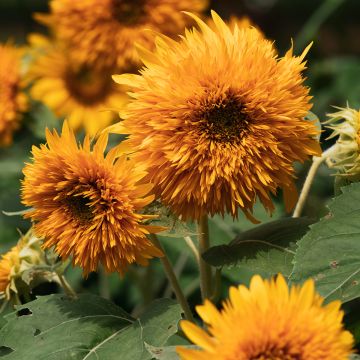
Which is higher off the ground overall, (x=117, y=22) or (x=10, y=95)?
(x=117, y=22)

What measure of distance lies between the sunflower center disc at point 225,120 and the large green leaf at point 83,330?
17 centimetres

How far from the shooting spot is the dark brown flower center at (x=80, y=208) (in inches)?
31.2

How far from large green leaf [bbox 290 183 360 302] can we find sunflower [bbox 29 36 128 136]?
739 mm

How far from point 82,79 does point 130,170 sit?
80 cm

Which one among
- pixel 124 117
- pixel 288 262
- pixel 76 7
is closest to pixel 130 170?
→ pixel 124 117

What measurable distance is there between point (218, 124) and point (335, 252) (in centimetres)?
15

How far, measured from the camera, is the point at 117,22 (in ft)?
4.33

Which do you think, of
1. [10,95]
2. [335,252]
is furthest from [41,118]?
[335,252]

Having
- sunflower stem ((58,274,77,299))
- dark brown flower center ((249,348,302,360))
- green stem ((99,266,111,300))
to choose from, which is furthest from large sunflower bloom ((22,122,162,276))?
green stem ((99,266,111,300))

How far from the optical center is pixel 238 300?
0.62 m

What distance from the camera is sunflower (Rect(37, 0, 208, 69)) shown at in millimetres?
1312

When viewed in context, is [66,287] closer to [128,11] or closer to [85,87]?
[128,11]

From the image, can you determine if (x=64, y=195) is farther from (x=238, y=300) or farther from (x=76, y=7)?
(x=76, y=7)

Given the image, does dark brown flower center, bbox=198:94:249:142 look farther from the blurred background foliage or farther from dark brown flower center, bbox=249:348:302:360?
dark brown flower center, bbox=249:348:302:360
